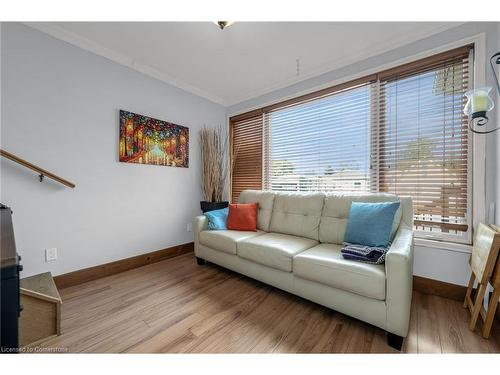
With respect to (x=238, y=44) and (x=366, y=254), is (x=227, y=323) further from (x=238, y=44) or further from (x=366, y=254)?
(x=238, y=44)

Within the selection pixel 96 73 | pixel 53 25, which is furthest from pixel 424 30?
pixel 53 25

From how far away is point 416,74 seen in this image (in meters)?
2.05

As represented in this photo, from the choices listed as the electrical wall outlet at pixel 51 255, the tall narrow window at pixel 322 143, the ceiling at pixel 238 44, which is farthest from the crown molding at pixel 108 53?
the electrical wall outlet at pixel 51 255

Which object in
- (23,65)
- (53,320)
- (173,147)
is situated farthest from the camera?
(173,147)

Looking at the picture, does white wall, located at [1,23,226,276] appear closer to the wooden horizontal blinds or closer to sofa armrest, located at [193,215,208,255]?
sofa armrest, located at [193,215,208,255]

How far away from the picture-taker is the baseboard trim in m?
2.06

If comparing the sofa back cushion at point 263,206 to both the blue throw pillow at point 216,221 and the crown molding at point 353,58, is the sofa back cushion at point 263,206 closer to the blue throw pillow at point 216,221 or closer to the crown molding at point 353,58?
the blue throw pillow at point 216,221

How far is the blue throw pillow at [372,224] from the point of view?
1.72m

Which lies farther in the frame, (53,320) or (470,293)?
(470,293)

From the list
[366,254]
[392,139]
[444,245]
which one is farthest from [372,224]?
[392,139]

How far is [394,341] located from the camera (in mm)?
1297

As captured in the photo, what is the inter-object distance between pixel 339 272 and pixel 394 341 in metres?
0.47

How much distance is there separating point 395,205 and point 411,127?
34.1 inches

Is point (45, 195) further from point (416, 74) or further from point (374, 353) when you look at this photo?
point (416, 74)
